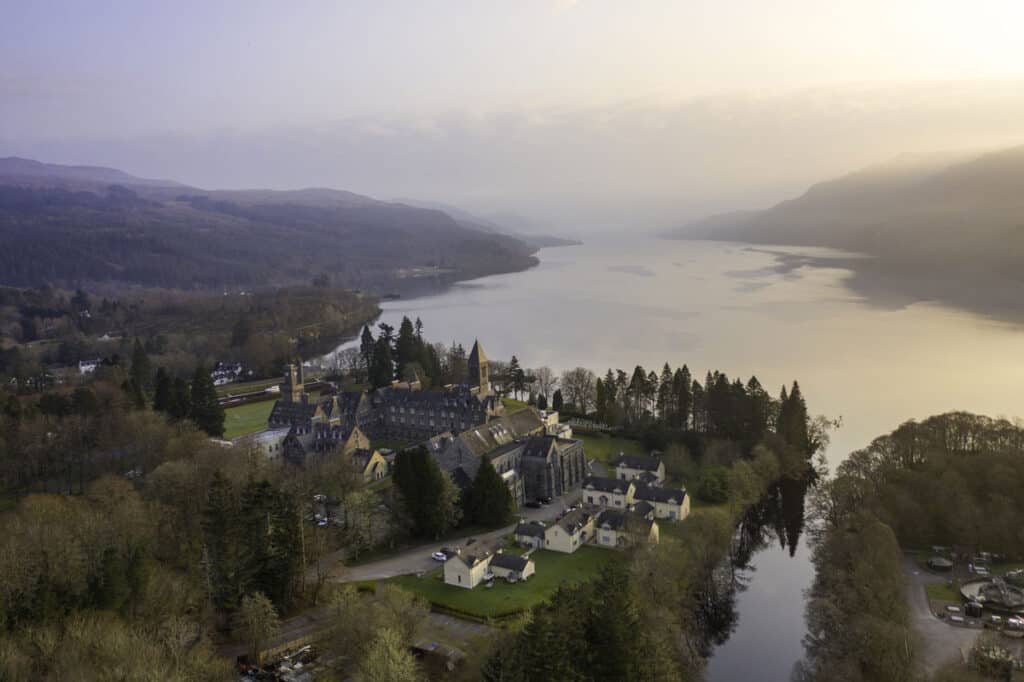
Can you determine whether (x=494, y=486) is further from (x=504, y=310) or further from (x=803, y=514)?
(x=504, y=310)

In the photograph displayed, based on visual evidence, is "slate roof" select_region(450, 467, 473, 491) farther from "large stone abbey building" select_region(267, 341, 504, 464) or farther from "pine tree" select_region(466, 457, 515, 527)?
"large stone abbey building" select_region(267, 341, 504, 464)

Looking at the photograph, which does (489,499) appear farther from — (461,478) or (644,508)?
(644,508)

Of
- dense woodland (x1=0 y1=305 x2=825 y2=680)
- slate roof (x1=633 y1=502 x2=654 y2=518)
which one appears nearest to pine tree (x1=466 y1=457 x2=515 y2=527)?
dense woodland (x1=0 y1=305 x2=825 y2=680)

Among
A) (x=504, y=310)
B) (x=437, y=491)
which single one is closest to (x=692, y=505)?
(x=437, y=491)

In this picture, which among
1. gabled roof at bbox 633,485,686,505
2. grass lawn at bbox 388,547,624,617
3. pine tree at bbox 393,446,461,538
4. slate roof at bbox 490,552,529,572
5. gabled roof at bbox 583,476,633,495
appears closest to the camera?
grass lawn at bbox 388,547,624,617

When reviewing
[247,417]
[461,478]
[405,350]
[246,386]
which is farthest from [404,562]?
[246,386]

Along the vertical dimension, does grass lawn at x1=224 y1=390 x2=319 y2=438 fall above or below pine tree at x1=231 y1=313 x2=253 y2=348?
below
